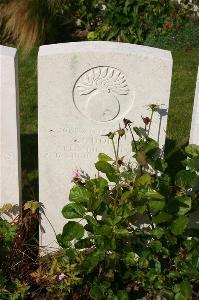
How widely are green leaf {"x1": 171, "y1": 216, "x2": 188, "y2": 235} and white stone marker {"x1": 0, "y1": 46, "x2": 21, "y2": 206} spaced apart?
3.43 ft

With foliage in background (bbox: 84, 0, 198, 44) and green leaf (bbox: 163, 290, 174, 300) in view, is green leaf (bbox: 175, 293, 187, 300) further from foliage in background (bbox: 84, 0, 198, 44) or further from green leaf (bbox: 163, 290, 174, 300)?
foliage in background (bbox: 84, 0, 198, 44)

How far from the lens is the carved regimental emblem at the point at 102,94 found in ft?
10.1

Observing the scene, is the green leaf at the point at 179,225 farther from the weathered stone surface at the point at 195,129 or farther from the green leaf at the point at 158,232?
the weathered stone surface at the point at 195,129

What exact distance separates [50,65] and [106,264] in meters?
1.14

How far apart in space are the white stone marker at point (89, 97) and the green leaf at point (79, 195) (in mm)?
355

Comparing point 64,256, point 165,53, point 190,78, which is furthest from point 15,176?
point 190,78

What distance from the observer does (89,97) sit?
3166 millimetres

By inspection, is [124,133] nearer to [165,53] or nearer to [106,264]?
[165,53]

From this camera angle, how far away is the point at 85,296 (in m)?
3.29

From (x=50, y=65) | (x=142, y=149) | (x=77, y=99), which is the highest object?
(x=50, y=65)

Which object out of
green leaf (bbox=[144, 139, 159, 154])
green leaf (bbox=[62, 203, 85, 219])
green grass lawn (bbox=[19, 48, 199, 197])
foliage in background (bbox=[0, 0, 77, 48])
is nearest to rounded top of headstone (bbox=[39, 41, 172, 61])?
green leaf (bbox=[144, 139, 159, 154])

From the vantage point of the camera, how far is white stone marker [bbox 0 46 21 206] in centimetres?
308

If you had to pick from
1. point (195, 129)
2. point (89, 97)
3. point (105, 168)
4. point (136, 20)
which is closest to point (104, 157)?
point (105, 168)

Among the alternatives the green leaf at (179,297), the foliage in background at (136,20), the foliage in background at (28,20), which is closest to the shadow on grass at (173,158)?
the green leaf at (179,297)
